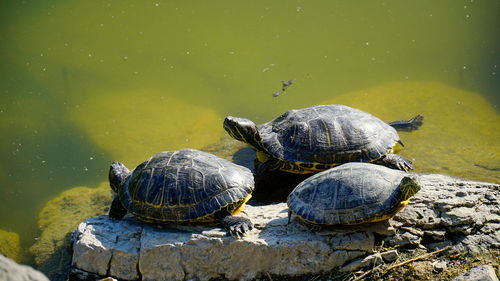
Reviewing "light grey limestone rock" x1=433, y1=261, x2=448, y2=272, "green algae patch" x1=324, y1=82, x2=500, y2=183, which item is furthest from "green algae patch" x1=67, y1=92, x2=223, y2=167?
"light grey limestone rock" x1=433, y1=261, x2=448, y2=272

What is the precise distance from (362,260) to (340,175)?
749 mm

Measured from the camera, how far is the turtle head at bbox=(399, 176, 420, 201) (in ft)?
11.4

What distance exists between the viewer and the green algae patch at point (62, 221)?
16.2 feet

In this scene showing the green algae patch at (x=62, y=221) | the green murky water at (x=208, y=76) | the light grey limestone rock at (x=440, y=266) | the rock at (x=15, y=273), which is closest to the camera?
the rock at (x=15, y=273)

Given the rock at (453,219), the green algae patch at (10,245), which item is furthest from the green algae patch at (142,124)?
the rock at (453,219)

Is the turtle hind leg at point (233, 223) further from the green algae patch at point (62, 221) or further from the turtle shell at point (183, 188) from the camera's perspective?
the green algae patch at point (62, 221)

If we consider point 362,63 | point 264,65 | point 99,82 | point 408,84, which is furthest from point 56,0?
point 408,84

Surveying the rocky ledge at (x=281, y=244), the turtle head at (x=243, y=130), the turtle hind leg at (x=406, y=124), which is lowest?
the rocky ledge at (x=281, y=244)

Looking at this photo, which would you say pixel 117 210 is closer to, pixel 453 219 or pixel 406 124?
pixel 453 219

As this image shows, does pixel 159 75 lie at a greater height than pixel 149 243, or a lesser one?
greater

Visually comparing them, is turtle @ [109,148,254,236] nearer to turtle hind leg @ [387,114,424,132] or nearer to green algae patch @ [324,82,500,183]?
green algae patch @ [324,82,500,183]

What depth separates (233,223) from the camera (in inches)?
157

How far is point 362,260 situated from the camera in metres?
3.68

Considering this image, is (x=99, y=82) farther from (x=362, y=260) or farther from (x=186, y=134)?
(x=362, y=260)
